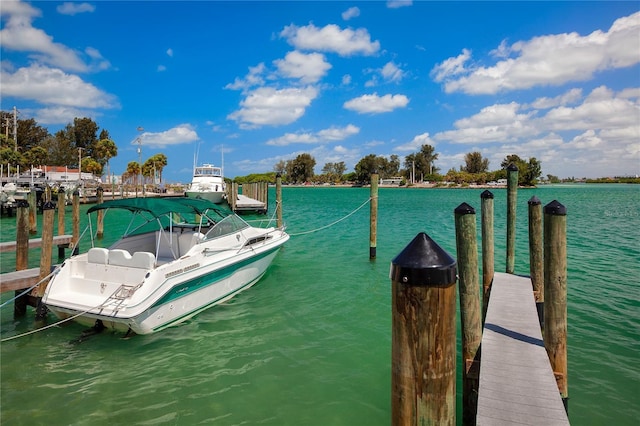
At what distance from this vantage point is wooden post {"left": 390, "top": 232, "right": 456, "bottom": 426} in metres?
2.09

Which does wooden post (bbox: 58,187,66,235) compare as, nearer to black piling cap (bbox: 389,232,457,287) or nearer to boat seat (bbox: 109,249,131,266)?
boat seat (bbox: 109,249,131,266)

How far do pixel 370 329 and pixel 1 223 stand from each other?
26.7 m

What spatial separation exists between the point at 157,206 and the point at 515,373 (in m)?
7.77

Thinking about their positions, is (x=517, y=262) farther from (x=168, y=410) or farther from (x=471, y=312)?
(x=168, y=410)

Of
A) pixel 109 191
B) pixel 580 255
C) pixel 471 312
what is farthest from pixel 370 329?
pixel 109 191

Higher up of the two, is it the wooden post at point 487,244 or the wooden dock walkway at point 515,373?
the wooden post at point 487,244

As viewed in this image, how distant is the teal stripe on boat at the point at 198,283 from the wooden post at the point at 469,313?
525cm

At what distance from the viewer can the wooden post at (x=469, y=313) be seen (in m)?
4.77

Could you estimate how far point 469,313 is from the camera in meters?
4.97

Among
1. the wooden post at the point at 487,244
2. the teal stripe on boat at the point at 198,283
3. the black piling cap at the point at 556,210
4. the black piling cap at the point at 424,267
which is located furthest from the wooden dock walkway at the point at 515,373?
the teal stripe on boat at the point at 198,283

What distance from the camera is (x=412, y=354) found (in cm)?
223

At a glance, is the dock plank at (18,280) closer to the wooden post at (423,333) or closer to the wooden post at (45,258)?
the wooden post at (45,258)

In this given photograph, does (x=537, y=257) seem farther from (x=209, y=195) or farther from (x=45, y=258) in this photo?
(x=209, y=195)

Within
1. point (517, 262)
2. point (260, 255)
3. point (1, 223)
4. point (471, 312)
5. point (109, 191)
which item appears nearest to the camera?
point (471, 312)
